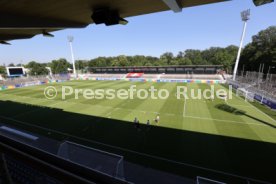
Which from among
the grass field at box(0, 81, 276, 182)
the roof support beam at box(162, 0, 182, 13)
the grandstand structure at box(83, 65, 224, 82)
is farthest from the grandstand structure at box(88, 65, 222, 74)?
the roof support beam at box(162, 0, 182, 13)

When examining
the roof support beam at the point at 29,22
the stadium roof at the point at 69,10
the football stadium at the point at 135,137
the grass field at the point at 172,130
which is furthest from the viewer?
the grass field at the point at 172,130

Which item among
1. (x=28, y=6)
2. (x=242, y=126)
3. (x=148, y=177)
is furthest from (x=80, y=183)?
(x=242, y=126)

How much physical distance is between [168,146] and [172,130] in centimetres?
324

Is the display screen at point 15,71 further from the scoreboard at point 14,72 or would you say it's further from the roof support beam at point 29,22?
the roof support beam at point 29,22

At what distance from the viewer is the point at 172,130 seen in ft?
55.0

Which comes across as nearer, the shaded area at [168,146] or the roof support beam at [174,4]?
the roof support beam at [174,4]

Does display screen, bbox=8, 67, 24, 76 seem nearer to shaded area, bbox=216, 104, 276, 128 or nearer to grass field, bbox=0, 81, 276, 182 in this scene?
grass field, bbox=0, 81, 276, 182

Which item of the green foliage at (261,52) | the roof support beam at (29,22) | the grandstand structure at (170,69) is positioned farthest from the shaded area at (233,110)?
the grandstand structure at (170,69)

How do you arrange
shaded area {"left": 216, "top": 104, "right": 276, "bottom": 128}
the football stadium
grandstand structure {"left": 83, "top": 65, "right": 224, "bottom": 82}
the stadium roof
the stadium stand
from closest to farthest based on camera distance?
the stadium stand, the football stadium, the stadium roof, shaded area {"left": 216, "top": 104, "right": 276, "bottom": 128}, grandstand structure {"left": 83, "top": 65, "right": 224, "bottom": 82}

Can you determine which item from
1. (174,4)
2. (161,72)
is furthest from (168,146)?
(161,72)

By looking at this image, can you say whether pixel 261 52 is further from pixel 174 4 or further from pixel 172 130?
pixel 174 4

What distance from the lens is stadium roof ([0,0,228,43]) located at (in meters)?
4.96

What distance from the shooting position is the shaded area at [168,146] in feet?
36.4

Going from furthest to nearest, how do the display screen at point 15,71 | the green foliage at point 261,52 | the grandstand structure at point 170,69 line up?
the grandstand structure at point 170,69 → the display screen at point 15,71 → the green foliage at point 261,52
